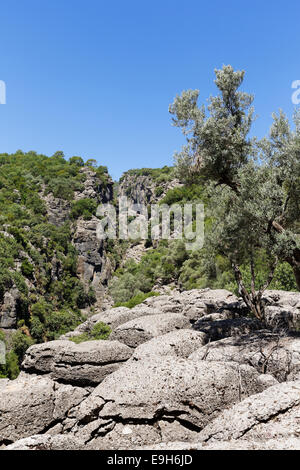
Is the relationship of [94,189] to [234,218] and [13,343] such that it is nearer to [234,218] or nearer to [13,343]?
[13,343]

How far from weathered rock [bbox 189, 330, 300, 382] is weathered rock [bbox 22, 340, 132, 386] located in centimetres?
315

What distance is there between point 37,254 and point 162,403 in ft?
200

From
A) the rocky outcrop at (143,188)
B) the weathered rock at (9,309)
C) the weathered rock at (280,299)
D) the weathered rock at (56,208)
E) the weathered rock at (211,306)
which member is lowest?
the weathered rock at (9,309)

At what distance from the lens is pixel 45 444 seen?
227 inches

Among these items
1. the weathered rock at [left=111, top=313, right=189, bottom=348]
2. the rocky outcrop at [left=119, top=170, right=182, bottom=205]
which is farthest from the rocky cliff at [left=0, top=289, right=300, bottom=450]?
the rocky outcrop at [left=119, top=170, right=182, bottom=205]

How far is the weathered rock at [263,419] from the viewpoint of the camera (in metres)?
→ 4.91

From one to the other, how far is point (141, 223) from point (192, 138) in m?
91.6

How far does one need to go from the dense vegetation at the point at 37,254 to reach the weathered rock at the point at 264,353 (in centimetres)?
3568

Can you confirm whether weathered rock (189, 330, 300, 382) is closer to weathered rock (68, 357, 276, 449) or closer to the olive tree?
weathered rock (68, 357, 276, 449)

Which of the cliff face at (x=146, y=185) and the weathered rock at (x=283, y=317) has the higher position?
the cliff face at (x=146, y=185)

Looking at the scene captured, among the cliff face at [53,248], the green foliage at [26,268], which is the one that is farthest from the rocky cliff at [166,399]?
the green foliage at [26,268]

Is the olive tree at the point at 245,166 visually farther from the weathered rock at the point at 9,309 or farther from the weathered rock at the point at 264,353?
the weathered rock at the point at 9,309

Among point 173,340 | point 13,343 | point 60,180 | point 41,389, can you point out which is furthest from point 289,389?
point 60,180

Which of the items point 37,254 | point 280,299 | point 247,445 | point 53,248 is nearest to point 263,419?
point 247,445
